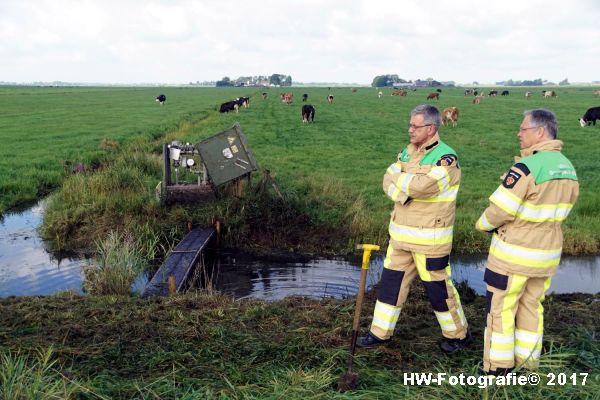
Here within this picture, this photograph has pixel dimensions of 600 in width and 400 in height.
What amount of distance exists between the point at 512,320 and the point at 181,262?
206 inches

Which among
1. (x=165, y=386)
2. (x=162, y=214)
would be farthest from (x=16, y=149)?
(x=165, y=386)

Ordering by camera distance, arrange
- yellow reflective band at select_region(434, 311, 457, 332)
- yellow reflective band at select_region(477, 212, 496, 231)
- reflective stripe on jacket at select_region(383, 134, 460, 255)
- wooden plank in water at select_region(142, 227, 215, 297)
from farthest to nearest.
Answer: wooden plank in water at select_region(142, 227, 215, 297), yellow reflective band at select_region(434, 311, 457, 332), reflective stripe on jacket at select_region(383, 134, 460, 255), yellow reflective band at select_region(477, 212, 496, 231)

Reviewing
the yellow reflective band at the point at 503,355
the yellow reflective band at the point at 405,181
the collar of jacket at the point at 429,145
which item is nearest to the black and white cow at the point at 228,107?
the collar of jacket at the point at 429,145

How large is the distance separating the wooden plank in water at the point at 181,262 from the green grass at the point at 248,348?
2.43ft

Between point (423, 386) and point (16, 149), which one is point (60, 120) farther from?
point (423, 386)

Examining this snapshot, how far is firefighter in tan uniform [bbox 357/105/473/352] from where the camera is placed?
14.0 feet

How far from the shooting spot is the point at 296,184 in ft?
41.0

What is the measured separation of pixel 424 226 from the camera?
4324 mm

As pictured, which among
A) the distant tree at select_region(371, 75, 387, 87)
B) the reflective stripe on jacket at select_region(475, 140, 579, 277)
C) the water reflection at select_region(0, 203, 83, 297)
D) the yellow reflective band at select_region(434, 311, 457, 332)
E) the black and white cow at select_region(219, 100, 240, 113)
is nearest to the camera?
the reflective stripe on jacket at select_region(475, 140, 579, 277)

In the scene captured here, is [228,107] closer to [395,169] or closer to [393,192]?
[395,169]

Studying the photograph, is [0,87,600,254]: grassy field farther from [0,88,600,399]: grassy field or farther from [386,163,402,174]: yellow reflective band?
[386,163,402,174]: yellow reflective band

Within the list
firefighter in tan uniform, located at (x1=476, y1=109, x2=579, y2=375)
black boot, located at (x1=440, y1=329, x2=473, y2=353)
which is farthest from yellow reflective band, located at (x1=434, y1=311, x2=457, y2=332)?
firefighter in tan uniform, located at (x1=476, y1=109, x2=579, y2=375)

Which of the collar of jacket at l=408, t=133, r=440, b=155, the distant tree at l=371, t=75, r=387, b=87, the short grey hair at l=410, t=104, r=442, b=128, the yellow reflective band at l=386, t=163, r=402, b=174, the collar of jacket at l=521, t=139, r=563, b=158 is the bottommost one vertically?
the distant tree at l=371, t=75, r=387, b=87

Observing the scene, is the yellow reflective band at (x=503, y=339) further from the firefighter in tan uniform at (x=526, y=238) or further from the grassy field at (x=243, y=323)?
the grassy field at (x=243, y=323)
